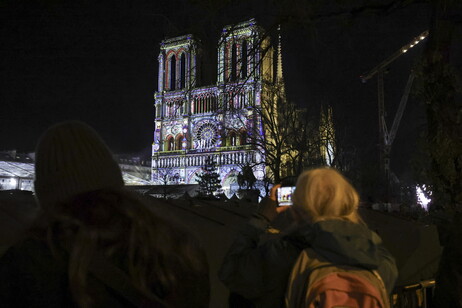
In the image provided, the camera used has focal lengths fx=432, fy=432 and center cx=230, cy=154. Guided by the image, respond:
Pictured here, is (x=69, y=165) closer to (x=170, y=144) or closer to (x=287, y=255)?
(x=287, y=255)

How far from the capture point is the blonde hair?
8.47ft

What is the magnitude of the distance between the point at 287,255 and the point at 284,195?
720 mm

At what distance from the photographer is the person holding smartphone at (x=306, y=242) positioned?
244 centimetres

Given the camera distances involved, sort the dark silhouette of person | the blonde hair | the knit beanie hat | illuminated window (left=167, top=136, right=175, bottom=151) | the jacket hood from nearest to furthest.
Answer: the dark silhouette of person
the knit beanie hat
the jacket hood
the blonde hair
illuminated window (left=167, top=136, right=175, bottom=151)

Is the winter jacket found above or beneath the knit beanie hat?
beneath

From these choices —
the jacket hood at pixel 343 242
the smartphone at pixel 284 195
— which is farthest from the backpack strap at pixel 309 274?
the smartphone at pixel 284 195

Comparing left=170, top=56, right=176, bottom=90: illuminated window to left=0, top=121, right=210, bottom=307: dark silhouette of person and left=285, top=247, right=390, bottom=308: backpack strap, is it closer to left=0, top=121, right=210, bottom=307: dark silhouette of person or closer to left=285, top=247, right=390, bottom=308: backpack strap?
left=285, top=247, right=390, bottom=308: backpack strap

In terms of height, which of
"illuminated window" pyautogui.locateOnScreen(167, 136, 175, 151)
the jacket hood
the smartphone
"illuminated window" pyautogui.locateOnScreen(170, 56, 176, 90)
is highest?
"illuminated window" pyautogui.locateOnScreen(170, 56, 176, 90)

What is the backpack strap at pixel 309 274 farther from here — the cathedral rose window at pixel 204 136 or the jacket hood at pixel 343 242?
the cathedral rose window at pixel 204 136

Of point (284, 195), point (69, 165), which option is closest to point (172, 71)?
point (284, 195)

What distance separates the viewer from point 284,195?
322 centimetres

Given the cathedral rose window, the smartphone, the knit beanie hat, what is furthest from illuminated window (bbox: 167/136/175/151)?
the knit beanie hat

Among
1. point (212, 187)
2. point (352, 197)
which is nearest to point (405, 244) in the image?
point (352, 197)

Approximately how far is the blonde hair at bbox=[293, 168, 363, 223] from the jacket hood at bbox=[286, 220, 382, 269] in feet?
0.28
